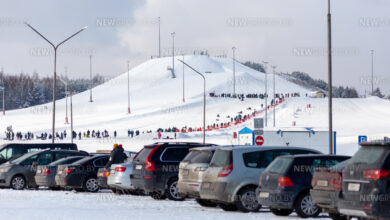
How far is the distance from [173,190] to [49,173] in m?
7.66

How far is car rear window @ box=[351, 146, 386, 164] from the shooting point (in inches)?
546

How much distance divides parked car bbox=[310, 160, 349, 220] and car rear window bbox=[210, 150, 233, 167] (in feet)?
10.2

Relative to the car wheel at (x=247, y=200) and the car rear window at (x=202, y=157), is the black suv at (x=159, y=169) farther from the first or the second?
the car wheel at (x=247, y=200)

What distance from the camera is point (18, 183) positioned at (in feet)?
101

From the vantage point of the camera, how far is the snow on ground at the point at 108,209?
17688mm

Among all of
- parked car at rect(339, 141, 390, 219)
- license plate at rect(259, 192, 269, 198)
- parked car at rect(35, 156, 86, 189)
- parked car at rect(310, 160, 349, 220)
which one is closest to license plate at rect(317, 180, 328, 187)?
parked car at rect(310, 160, 349, 220)

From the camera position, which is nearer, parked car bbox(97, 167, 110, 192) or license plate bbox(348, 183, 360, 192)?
license plate bbox(348, 183, 360, 192)

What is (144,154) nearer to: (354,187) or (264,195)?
(264,195)

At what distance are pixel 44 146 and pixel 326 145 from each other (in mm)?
12130

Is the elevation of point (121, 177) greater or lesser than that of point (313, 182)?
lesser

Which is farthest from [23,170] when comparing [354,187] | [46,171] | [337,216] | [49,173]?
[354,187]

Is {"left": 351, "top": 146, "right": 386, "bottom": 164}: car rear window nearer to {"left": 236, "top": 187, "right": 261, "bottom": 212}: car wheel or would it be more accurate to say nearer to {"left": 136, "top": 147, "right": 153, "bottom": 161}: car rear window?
{"left": 236, "top": 187, "right": 261, "bottom": 212}: car wheel

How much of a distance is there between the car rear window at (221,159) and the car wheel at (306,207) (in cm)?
209

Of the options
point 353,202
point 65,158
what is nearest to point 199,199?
point 353,202
